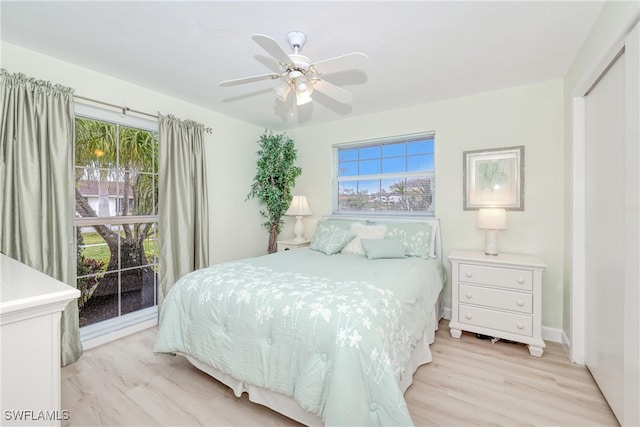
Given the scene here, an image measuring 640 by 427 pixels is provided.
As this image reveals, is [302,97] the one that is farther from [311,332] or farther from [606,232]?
[606,232]

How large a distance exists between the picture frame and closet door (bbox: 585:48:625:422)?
657 millimetres

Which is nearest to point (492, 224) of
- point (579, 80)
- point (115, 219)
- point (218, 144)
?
point (579, 80)

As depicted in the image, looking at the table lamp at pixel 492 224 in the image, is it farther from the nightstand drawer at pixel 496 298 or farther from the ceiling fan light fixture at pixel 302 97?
the ceiling fan light fixture at pixel 302 97

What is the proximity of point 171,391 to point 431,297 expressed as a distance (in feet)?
6.70

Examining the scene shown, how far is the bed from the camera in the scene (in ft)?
4.55

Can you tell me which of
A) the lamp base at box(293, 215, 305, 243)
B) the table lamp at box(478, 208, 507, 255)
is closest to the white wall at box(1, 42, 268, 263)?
the lamp base at box(293, 215, 305, 243)

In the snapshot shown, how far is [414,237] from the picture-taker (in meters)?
3.05

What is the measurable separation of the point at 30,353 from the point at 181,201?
7.96ft

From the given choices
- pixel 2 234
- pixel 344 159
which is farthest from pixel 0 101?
pixel 344 159

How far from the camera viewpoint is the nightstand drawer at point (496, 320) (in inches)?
97.1

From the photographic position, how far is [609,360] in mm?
1796

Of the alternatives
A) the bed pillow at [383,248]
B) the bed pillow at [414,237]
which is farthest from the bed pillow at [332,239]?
the bed pillow at [414,237]

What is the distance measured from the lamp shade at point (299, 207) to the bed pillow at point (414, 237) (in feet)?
4.29

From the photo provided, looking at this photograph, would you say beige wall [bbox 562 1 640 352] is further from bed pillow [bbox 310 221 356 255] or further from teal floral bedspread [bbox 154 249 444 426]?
bed pillow [bbox 310 221 356 255]
